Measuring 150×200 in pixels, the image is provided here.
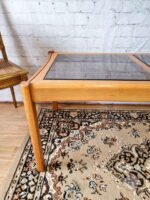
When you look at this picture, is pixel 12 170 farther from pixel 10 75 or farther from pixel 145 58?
pixel 145 58

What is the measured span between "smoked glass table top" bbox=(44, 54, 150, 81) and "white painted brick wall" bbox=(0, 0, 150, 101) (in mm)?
196

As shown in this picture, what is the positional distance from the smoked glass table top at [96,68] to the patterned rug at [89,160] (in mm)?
504

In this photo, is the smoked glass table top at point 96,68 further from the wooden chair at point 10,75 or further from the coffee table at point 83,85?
the wooden chair at point 10,75

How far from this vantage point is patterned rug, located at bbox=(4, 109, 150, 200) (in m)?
1.03

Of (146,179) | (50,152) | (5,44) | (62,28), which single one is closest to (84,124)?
(50,152)

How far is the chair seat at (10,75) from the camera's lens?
129 cm

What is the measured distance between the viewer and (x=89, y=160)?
48.2 inches

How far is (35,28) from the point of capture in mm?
1547

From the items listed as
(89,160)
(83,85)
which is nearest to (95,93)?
(83,85)

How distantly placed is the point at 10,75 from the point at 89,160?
75cm

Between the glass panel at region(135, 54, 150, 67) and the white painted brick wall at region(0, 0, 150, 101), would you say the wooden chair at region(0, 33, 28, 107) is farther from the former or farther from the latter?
the glass panel at region(135, 54, 150, 67)

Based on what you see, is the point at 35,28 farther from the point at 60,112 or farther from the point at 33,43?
the point at 60,112

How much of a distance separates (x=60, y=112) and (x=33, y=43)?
61cm

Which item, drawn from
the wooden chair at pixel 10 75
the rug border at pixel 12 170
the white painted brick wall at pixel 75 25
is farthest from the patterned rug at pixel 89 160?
the white painted brick wall at pixel 75 25
